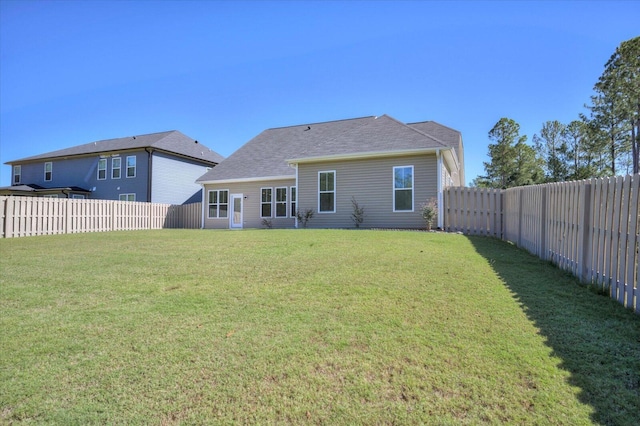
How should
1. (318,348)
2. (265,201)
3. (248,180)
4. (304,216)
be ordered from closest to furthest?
1. (318,348)
2. (304,216)
3. (265,201)
4. (248,180)

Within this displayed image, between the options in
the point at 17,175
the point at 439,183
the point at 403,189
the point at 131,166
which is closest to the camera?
the point at 439,183

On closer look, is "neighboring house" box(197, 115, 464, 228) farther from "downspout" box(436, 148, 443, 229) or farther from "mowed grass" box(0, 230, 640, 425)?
"mowed grass" box(0, 230, 640, 425)

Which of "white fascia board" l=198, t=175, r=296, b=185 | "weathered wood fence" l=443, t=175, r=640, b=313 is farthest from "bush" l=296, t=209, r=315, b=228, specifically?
"weathered wood fence" l=443, t=175, r=640, b=313

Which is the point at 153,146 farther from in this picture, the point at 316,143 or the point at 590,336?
the point at 590,336

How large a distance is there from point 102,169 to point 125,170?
3009mm

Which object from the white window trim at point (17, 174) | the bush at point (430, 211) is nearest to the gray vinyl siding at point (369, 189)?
the bush at point (430, 211)

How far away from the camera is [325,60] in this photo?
15.7m

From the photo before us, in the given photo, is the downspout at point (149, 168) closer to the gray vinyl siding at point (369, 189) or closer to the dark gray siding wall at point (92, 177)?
the dark gray siding wall at point (92, 177)

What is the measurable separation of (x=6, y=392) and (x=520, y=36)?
17093mm

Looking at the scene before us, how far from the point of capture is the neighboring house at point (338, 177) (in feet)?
46.6

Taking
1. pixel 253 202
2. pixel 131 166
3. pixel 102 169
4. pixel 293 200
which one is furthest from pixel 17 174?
pixel 293 200

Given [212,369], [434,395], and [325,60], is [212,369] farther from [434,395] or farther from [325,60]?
[325,60]

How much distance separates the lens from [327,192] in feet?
52.4

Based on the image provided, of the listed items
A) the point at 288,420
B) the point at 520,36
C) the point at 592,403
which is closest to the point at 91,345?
the point at 288,420
